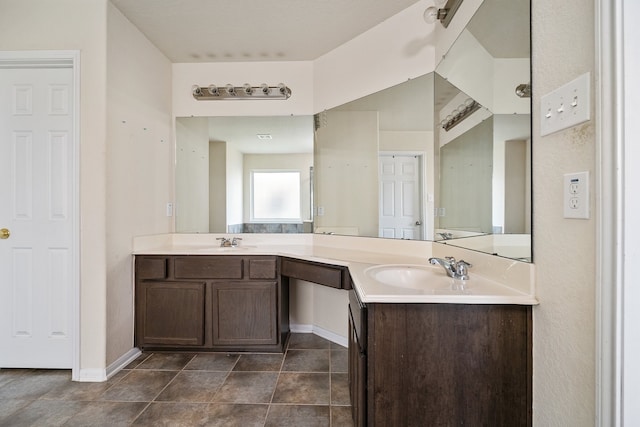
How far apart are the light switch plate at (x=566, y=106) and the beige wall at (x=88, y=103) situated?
91.7 inches

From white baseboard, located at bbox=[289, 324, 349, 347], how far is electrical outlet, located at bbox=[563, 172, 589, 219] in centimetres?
187

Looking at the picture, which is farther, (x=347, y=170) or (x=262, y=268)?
(x=347, y=170)

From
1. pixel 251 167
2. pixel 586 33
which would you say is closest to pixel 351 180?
pixel 251 167

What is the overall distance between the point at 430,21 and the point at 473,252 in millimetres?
1292

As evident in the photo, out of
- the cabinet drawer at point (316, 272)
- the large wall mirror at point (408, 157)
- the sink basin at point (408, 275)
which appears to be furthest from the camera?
the cabinet drawer at point (316, 272)

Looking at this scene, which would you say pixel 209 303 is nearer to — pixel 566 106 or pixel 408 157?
pixel 408 157

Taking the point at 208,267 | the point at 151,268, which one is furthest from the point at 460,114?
the point at 151,268

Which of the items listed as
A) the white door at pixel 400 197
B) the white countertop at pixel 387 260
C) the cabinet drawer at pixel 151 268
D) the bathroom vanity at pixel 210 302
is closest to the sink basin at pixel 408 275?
the white countertop at pixel 387 260

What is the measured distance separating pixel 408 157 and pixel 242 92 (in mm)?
1607

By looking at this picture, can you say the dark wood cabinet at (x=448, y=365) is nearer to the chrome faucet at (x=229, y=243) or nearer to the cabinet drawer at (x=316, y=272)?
the cabinet drawer at (x=316, y=272)

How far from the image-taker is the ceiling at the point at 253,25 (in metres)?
1.94

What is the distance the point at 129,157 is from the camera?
2127 millimetres

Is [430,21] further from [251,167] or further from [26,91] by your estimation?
[26,91]

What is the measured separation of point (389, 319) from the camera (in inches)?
40.8
